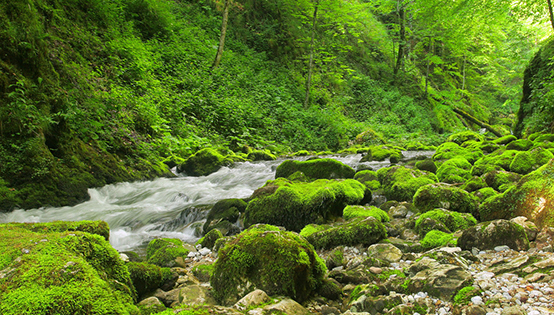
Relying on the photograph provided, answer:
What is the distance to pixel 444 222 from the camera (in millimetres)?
4238

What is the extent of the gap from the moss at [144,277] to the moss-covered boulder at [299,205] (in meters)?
2.39

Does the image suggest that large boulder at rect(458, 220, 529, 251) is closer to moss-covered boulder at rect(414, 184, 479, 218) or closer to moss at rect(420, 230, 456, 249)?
moss at rect(420, 230, 456, 249)

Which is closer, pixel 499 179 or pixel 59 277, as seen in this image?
pixel 59 277

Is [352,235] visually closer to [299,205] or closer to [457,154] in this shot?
[299,205]

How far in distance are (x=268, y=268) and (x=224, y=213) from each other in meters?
3.39

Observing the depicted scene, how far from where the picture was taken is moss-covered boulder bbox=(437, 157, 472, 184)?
683 centimetres

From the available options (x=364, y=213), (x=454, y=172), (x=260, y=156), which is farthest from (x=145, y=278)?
(x=260, y=156)

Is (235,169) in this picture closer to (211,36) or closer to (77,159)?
(77,159)

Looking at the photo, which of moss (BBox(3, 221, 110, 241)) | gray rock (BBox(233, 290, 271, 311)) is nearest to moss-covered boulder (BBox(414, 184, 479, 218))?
gray rock (BBox(233, 290, 271, 311))

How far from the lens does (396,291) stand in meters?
2.74

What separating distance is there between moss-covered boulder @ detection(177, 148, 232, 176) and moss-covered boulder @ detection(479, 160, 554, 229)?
8201 millimetres

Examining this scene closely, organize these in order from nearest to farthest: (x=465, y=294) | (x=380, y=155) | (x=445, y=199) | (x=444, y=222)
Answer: (x=465, y=294)
(x=444, y=222)
(x=445, y=199)
(x=380, y=155)

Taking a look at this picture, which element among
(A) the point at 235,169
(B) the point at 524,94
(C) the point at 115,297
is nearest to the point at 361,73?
(B) the point at 524,94

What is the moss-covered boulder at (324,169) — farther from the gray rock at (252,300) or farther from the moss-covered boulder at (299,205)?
the gray rock at (252,300)
